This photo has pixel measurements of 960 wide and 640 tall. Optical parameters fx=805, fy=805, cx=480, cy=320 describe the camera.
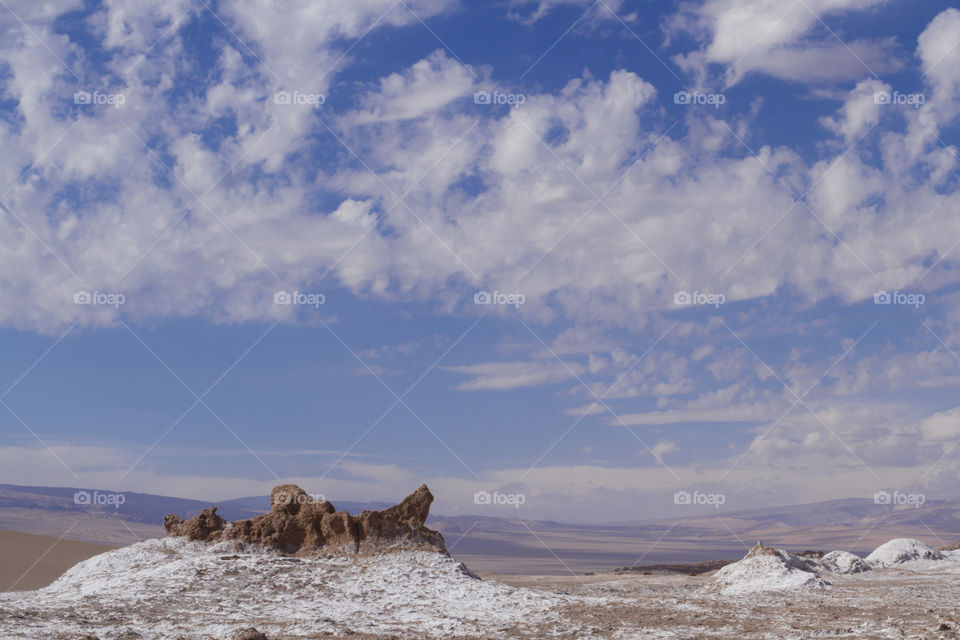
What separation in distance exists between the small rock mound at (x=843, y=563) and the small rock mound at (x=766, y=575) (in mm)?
4195

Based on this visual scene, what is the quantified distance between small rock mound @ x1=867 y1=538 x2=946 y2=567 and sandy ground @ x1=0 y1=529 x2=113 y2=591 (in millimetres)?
36009

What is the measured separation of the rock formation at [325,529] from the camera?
21312 millimetres

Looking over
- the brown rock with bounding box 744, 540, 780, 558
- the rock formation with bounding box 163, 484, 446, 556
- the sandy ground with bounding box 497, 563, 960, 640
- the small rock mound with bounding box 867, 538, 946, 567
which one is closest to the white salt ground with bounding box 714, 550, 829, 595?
the brown rock with bounding box 744, 540, 780, 558

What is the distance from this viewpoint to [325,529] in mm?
21547

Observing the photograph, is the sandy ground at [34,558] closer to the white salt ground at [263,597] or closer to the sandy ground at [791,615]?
the white salt ground at [263,597]

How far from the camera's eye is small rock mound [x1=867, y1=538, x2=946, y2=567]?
116ft

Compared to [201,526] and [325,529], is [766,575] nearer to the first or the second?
[325,529]

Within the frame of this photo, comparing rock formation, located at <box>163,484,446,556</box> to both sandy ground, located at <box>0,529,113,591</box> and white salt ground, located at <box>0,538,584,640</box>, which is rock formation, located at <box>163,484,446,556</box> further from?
sandy ground, located at <box>0,529,113,591</box>

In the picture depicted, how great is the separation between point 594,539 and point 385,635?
185967 mm

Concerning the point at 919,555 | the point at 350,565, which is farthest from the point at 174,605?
the point at 919,555

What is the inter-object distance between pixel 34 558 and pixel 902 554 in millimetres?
41271

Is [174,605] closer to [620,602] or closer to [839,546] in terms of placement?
[620,602]

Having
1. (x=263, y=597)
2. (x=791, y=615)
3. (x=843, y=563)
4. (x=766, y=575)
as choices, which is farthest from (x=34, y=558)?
(x=843, y=563)

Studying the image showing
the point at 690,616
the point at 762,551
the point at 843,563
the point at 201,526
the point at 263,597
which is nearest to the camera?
the point at 690,616
